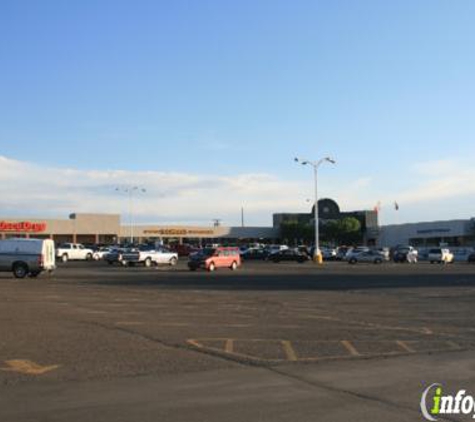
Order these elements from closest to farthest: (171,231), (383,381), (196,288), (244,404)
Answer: (244,404), (383,381), (196,288), (171,231)

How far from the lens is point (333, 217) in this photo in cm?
13650

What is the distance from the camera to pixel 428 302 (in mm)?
23844

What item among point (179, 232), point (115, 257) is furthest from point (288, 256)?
point (179, 232)

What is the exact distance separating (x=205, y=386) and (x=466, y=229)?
382ft

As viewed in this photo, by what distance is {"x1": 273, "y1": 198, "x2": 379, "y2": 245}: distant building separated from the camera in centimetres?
13500

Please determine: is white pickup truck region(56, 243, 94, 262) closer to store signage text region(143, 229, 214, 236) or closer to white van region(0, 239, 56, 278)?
white van region(0, 239, 56, 278)

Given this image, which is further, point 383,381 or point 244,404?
point 383,381

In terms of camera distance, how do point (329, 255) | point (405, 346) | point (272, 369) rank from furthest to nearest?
point (329, 255)
point (405, 346)
point (272, 369)

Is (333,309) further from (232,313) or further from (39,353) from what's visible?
(39,353)

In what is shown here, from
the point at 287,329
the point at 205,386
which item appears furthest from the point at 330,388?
the point at 287,329

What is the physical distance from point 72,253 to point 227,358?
62.5 metres

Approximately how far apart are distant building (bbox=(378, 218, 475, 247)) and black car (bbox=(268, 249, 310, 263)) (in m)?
54.6

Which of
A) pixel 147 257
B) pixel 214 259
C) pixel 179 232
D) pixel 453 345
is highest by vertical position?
pixel 179 232

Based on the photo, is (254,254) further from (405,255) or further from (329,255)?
(405,255)
